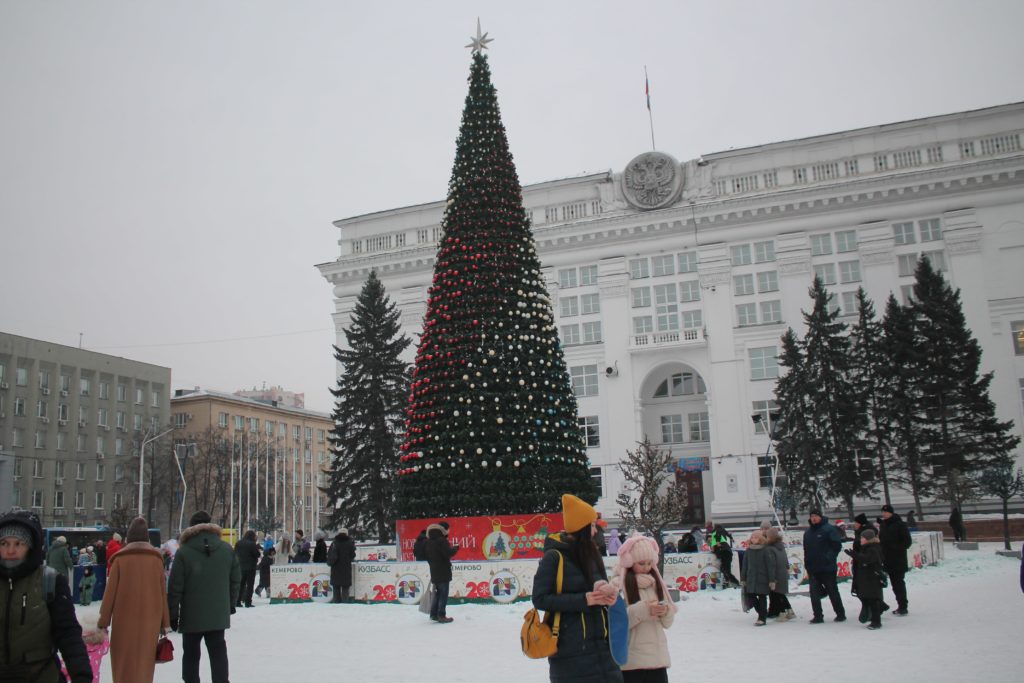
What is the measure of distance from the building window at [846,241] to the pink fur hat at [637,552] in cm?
4294

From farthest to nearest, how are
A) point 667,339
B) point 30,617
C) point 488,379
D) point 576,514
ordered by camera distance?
point 667,339, point 488,379, point 576,514, point 30,617

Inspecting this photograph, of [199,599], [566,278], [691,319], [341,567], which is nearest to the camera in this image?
[199,599]

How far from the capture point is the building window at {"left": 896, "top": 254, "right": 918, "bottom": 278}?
43312 mm

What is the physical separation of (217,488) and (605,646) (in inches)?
2457

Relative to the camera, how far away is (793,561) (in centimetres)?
1850

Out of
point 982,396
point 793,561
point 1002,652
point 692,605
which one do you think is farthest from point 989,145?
point 1002,652

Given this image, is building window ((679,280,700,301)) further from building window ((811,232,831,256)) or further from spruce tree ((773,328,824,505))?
spruce tree ((773,328,824,505))

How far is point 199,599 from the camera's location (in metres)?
7.16

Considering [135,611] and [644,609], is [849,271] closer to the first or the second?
[644,609]

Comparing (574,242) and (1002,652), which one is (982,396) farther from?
(1002,652)

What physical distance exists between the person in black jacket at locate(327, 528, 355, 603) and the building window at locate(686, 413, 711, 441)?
1285 inches

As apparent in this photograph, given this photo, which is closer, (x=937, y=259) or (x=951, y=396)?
(x=951, y=396)

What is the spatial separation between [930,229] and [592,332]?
18908 mm

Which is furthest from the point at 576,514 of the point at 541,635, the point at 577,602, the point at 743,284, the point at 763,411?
the point at 743,284
